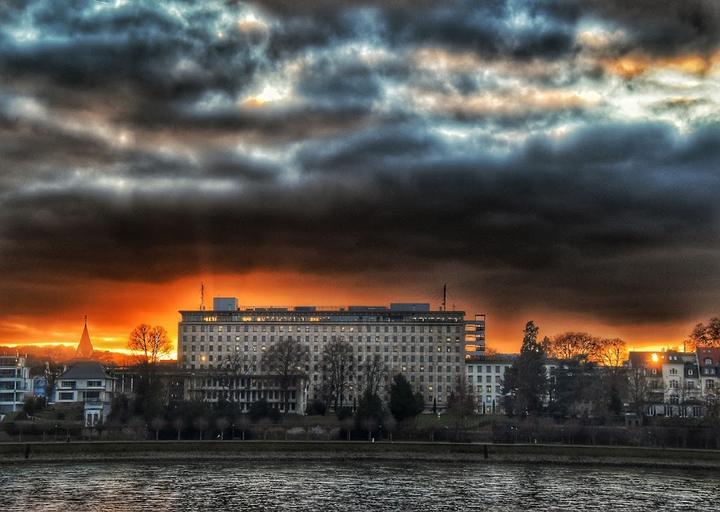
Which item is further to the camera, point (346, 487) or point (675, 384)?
point (675, 384)

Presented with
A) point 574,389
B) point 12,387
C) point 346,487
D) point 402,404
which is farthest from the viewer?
point 12,387

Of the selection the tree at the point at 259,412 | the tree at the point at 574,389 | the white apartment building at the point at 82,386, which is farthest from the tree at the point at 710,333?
the white apartment building at the point at 82,386

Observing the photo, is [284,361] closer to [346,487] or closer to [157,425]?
[157,425]

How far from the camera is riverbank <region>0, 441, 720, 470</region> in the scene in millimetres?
115250

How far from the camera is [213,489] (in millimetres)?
88625

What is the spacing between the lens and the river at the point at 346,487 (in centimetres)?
7919

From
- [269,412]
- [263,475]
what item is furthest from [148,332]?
[263,475]

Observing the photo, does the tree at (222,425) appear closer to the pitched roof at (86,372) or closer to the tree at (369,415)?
the tree at (369,415)

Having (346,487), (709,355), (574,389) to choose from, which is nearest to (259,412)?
(574,389)

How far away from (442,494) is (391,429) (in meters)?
47.6

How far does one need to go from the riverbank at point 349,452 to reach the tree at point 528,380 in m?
36.6

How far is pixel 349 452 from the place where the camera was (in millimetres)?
122062

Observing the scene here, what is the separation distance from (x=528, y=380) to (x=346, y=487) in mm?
74315

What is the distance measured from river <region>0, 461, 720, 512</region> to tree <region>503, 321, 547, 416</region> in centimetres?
4293
